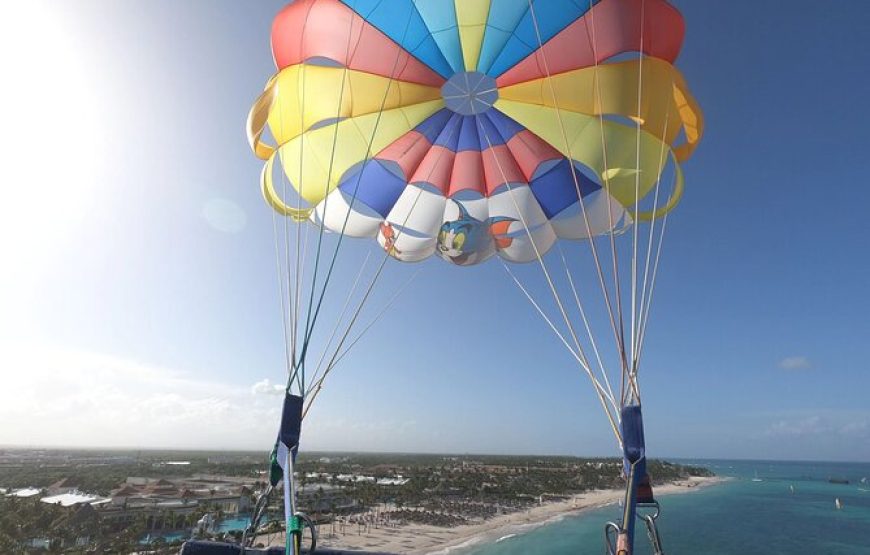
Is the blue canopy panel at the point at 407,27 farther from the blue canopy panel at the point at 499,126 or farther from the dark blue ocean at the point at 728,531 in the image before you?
the dark blue ocean at the point at 728,531

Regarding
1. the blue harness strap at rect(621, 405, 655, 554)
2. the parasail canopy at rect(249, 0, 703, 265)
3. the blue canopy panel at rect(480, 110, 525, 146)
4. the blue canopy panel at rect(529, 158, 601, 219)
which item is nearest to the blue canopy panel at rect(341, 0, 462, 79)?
the parasail canopy at rect(249, 0, 703, 265)

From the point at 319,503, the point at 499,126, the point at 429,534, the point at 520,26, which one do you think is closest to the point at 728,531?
the point at 429,534

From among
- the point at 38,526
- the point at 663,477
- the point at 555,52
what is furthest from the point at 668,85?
the point at 663,477

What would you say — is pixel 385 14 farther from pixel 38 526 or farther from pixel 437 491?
pixel 437 491

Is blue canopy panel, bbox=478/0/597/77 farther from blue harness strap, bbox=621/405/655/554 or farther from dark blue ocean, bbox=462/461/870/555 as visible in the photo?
dark blue ocean, bbox=462/461/870/555

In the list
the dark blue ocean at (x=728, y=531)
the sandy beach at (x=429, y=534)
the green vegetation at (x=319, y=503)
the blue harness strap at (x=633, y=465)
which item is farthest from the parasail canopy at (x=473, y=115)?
the dark blue ocean at (x=728, y=531)

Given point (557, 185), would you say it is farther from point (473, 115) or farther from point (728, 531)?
point (728, 531)
